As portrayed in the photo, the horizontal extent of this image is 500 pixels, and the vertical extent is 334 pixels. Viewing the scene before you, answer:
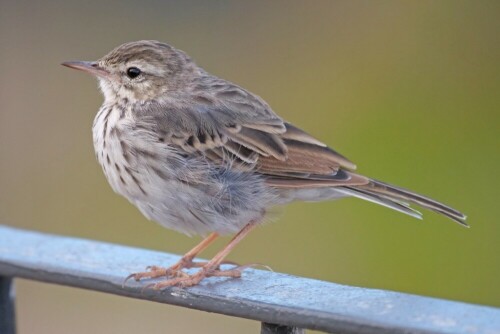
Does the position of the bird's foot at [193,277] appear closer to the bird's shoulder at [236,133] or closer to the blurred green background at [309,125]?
the bird's shoulder at [236,133]

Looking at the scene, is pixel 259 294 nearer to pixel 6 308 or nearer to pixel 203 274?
pixel 203 274

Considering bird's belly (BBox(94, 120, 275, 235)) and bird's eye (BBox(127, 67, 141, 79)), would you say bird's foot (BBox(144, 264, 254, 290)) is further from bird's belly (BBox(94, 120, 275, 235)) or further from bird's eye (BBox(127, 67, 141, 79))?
bird's eye (BBox(127, 67, 141, 79))

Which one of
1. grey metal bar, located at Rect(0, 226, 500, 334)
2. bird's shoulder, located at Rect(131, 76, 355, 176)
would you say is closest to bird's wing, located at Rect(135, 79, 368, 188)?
bird's shoulder, located at Rect(131, 76, 355, 176)

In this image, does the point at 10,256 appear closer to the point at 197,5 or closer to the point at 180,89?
the point at 180,89

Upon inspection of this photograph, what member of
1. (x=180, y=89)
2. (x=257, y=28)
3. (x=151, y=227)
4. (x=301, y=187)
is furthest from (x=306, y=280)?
(x=257, y=28)

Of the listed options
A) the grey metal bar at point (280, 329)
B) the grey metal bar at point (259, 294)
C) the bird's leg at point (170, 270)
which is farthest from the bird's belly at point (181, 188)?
the grey metal bar at point (280, 329)

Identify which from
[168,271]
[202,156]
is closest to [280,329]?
[168,271]
